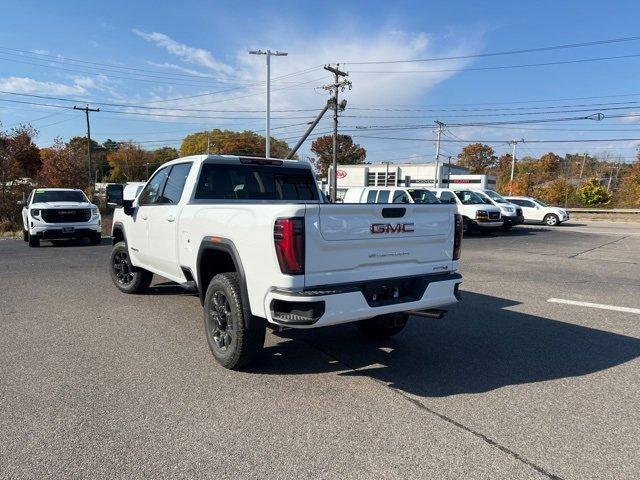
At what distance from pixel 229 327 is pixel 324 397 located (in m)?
1.11

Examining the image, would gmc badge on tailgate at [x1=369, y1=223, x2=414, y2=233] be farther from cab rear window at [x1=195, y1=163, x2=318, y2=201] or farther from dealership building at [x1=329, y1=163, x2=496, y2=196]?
dealership building at [x1=329, y1=163, x2=496, y2=196]

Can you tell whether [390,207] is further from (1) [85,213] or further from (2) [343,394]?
(1) [85,213]

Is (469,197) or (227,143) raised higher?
(227,143)

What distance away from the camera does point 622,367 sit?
15.2 ft

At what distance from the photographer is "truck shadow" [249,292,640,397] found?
14.1 feet

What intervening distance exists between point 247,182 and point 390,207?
242 cm

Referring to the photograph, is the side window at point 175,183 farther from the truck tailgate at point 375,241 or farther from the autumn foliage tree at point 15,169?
the autumn foliage tree at point 15,169

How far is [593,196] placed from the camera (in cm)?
5075

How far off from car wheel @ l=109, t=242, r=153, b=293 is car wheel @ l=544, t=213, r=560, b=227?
2465 centimetres

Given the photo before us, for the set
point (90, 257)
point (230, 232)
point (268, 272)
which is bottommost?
point (90, 257)

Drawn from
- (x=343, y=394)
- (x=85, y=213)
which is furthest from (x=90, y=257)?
(x=343, y=394)

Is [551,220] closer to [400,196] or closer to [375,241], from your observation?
[400,196]

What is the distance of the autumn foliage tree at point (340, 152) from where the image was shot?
95.6m

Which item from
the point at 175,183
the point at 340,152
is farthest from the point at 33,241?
the point at 340,152
